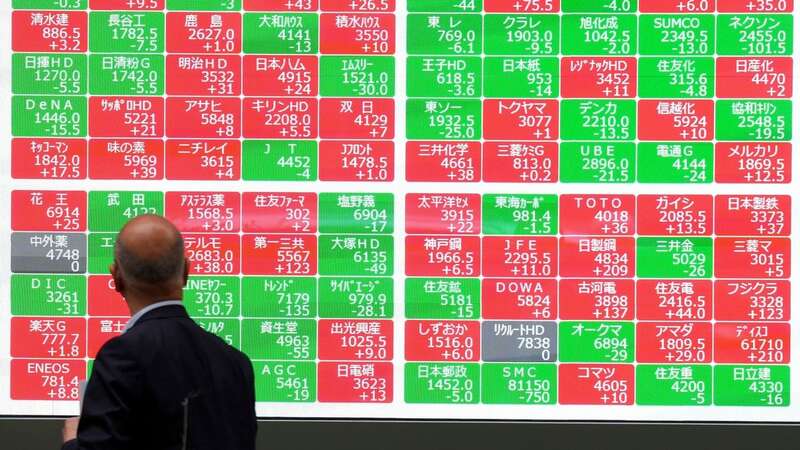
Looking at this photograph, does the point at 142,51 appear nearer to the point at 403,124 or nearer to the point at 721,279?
the point at 403,124

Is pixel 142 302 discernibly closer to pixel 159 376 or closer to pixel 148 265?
pixel 148 265

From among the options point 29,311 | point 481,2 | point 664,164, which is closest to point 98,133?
point 29,311

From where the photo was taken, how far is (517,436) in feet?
13.1

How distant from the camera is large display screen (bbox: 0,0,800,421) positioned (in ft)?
13.0

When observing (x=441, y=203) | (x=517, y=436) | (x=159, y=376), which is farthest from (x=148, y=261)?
(x=517, y=436)

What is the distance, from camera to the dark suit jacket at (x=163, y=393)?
7.61 ft

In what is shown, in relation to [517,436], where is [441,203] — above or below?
above

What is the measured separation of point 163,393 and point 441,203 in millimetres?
1804

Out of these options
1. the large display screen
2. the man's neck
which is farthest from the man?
the large display screen

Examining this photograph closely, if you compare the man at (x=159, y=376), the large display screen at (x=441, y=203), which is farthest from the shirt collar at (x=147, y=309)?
the large display screen at (x=441, y=203)

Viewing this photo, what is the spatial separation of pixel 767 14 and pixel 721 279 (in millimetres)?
953

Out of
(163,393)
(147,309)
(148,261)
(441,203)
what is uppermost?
(441,203)

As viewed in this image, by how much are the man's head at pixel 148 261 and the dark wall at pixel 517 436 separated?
161 cm

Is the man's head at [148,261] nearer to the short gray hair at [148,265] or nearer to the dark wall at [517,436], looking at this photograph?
the short gray hair at [148,265]
